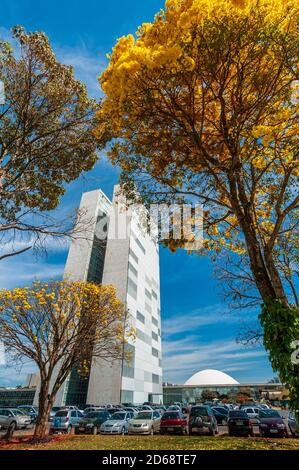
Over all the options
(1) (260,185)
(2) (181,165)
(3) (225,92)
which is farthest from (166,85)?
(1) (260,185)

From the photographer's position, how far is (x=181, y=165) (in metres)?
9.42

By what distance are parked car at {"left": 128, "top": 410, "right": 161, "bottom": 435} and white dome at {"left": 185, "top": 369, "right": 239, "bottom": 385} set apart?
290 feet

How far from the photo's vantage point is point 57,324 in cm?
1609

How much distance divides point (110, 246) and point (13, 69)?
45.4m

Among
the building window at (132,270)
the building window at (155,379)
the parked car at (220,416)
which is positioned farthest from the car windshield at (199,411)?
the building window at (155,379)

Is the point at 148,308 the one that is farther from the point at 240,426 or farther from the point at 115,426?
the point at 240,426

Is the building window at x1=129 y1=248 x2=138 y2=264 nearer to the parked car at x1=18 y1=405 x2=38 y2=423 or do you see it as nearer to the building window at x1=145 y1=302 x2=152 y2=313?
the building window at x1=145 y1=302 x2=152 y2=313

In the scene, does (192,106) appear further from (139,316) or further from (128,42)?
(139,316)

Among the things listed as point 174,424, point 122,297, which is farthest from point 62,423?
point 122,297

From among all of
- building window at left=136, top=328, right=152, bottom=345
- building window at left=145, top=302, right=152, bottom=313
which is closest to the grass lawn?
building window at left=136, top=328, right=152, bottom=345

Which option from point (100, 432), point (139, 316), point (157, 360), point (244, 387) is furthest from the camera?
point (244, 387)

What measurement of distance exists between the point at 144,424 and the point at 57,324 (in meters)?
8.26

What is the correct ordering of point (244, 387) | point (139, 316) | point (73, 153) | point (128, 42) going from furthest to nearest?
point (244, 387) < point (139, 316) < point (73, 153) < point (128, 42)

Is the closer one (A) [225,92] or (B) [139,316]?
(A) [225,92]
